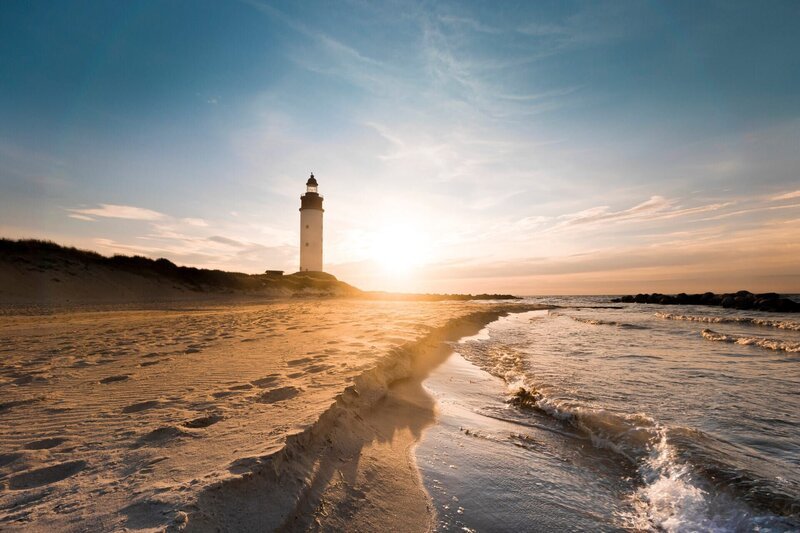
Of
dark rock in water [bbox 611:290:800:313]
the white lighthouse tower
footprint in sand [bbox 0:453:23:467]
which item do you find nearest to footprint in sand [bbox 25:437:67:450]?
footprint in sand [bbox 0:453:23:467]

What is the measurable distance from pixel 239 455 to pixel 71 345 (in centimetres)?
676

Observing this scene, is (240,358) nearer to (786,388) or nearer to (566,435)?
(566,435)

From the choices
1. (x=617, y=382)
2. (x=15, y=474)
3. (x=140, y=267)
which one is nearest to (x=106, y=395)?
(x=15, y=474)

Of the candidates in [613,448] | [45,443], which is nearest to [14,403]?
[45,443]

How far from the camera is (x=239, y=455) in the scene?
2.56m

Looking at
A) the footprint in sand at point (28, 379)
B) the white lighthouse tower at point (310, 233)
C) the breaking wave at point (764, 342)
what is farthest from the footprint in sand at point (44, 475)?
the white lighthouse tower at point (310, 233)

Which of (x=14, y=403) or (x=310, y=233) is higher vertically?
(x=310, y=233)

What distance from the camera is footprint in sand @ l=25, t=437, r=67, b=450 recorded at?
2.82 m

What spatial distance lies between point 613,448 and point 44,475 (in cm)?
494

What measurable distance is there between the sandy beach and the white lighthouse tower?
3831 cm

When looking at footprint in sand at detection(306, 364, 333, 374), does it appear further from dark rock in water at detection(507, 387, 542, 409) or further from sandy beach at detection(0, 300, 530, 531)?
dark rock in water at detection(507, 387, 542, 409)

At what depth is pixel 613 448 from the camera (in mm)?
4027

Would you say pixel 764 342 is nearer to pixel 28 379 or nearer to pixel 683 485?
Result: pixel 683 485

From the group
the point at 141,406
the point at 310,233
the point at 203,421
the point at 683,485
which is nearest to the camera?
the point at 683,485
